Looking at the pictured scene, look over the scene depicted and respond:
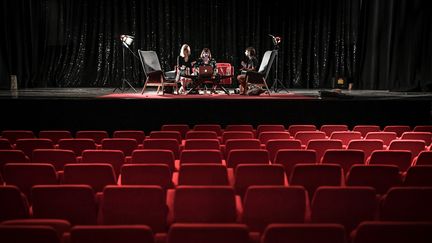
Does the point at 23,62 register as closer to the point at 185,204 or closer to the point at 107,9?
the point at 107,9

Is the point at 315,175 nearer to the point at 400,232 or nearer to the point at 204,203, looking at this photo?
the point at 204,203

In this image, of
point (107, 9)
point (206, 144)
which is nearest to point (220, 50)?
point (107, 9)

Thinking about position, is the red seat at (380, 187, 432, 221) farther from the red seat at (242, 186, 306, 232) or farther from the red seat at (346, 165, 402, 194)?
the red seat at (346, 165, 402, 194)

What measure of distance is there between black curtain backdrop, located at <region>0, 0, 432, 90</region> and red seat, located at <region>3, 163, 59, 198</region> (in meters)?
11.5

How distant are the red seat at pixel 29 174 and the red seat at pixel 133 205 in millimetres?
1116

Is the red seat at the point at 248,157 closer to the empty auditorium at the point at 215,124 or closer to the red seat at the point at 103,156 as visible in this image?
the empty auditorium at the point at 215,124

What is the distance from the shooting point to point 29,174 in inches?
164

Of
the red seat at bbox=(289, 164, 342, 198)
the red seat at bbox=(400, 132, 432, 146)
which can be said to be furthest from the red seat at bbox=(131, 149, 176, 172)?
the red seat at bbox=(400, 132, 432, 146)

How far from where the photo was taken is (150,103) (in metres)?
9.70

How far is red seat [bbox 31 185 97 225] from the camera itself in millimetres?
3361

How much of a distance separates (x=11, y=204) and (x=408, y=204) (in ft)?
9.49

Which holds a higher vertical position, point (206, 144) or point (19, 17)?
point (19, 17)

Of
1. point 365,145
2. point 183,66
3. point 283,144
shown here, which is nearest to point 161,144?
point 283,144

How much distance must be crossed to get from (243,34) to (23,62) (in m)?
7.63
